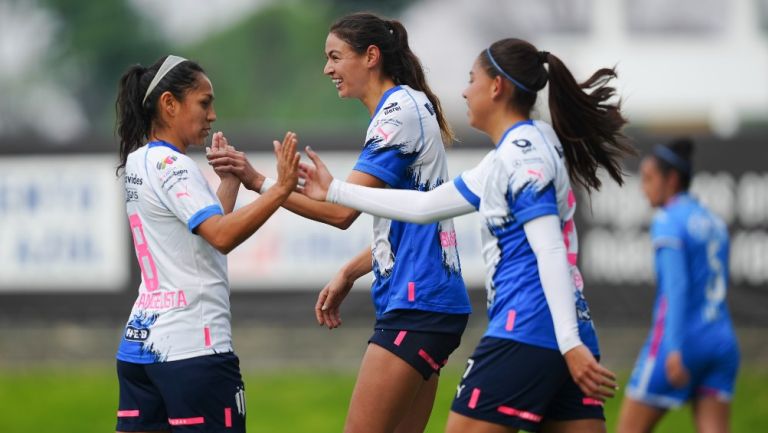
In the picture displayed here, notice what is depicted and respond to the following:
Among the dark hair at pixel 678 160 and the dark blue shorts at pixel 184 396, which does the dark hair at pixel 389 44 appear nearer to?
the dark blue shorts at pixel 184 396

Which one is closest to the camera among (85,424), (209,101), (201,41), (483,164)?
(483,164)

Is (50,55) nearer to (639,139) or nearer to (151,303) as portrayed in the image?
(639,139)

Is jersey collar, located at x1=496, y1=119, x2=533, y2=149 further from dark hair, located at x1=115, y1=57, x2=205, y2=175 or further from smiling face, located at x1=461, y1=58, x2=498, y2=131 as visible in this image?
dark hair, located at x1=115, y1=57, x2=205, y2=175

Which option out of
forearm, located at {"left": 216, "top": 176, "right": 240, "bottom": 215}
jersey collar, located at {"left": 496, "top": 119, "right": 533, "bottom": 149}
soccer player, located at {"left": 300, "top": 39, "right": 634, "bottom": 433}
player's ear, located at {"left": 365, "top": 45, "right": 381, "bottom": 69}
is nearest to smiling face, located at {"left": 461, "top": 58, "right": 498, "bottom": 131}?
soccer player, located at {"left": 300, "top": 39, "right": 634, "bottom": 433}

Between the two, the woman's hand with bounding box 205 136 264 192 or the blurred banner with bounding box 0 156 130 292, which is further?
the blurred banner with bounding box 0 156 130 292

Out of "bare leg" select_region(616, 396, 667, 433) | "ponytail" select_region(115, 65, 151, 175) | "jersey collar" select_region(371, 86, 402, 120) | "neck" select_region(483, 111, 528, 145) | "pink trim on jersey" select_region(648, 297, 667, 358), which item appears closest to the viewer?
"neck" select_region(483, 111, 528, 145)

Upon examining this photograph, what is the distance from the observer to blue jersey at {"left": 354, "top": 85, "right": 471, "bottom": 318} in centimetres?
576

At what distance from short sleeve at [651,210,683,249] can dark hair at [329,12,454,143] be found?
6.91ft

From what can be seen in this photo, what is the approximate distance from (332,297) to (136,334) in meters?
1.10

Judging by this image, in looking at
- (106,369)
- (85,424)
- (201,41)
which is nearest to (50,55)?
(201,41)

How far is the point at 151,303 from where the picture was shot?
5.44 m

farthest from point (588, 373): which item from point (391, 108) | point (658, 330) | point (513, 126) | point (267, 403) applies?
point (267, 403)

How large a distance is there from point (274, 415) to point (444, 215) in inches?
255

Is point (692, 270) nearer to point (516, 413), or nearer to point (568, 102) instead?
point (568, 102)
